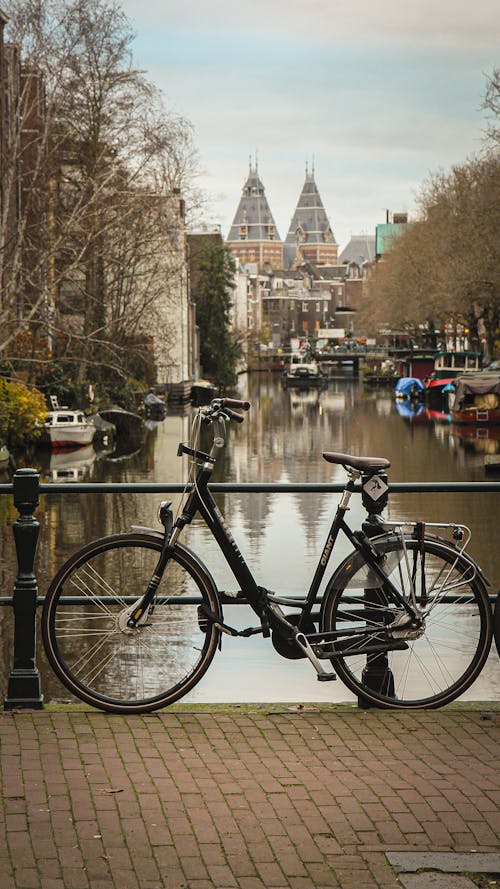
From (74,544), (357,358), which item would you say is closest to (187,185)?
(74,544)

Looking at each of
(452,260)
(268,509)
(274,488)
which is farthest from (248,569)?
(452,260)

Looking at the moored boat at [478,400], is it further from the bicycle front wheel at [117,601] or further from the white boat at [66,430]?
the bicycle front wheel at [117,601]

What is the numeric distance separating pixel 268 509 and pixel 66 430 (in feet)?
47.4

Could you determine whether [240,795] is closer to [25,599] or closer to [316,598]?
[316,598]

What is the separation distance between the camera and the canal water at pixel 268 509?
12.8m

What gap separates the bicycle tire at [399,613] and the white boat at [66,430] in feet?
121

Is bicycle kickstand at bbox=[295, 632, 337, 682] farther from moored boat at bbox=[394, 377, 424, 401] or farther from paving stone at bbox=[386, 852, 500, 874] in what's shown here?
moored boat at bbox=[394, 377, 424, 401]

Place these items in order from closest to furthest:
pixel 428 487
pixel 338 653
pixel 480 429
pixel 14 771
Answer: pixel 14 771 → pixel 338 653 → pixel 428 487 → pixel 480 429

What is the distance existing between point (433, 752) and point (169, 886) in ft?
5.51

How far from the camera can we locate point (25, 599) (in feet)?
19.5

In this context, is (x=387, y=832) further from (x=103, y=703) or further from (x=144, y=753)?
(x=103, y=703)

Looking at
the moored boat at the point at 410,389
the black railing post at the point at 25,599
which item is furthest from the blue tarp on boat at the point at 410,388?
the black railing post at the point at 25,599

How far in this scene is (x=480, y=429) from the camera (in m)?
56.1

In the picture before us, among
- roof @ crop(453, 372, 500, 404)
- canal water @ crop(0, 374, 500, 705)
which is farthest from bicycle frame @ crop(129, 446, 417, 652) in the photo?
roof @ crop(453, 372, 500, 404)
